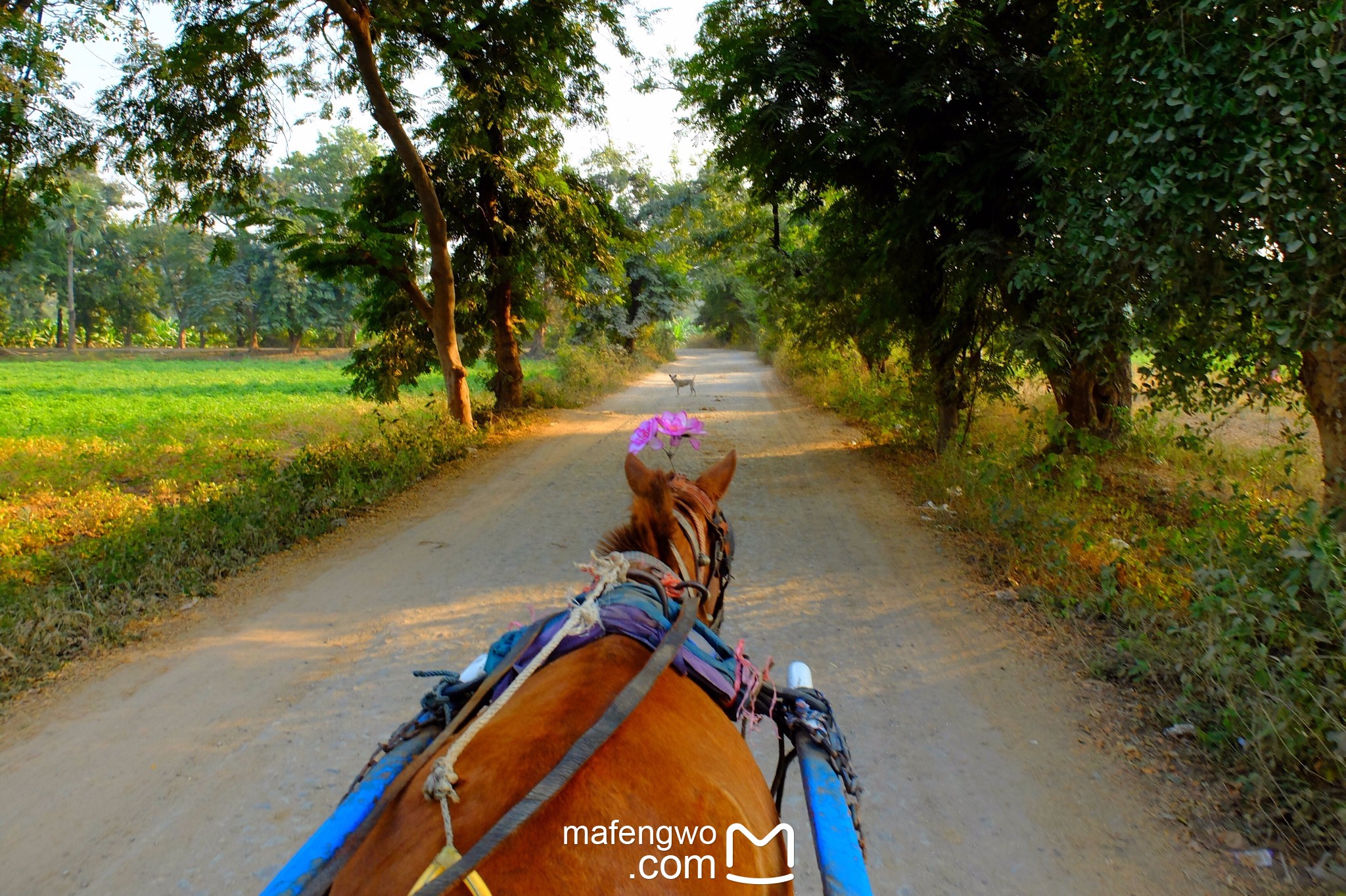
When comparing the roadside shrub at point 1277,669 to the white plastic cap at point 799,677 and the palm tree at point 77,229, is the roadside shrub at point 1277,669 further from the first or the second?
the palm tree at point 77,229

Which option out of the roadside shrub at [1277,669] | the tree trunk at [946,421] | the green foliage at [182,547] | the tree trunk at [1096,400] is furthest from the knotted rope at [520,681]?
the tree trunk at [946,421]

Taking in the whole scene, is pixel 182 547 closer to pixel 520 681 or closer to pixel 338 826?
pixel 338 826

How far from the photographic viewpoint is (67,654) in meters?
4.59

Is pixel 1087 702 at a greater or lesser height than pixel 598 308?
lesser

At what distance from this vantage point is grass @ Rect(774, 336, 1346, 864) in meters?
2.97

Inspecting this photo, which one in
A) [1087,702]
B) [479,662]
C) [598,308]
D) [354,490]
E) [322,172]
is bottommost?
[1087,702]

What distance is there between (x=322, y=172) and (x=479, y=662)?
218ft

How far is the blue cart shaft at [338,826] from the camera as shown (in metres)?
1.35

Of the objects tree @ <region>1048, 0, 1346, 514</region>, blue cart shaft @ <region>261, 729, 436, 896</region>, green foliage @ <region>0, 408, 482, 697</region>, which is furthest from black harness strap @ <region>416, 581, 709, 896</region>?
green foliage @ <region>0, 408, 482, 697</region>

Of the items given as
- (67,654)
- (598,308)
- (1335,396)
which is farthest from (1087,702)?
(598,308)

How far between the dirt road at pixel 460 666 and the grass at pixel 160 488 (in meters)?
0.52

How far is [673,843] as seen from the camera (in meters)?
1.32

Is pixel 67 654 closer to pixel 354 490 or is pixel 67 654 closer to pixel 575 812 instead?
pixel 354 490

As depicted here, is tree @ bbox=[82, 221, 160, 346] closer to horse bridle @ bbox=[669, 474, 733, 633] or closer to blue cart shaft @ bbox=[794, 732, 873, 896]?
horse bridle @ bbox=[669, 474, 733, 633]
